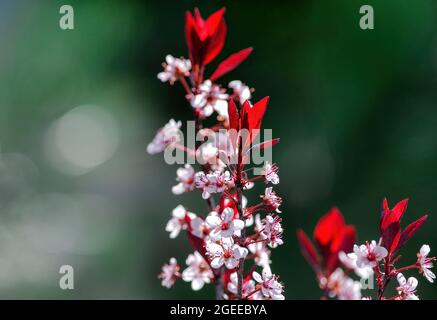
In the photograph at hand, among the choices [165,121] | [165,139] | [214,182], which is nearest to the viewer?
[214,182]

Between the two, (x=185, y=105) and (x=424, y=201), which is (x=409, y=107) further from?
(x=185, y=105)

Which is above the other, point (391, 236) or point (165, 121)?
point (165, 121)

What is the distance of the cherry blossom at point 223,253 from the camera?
47 cm

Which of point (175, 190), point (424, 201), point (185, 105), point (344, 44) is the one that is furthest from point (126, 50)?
point (175, 190)

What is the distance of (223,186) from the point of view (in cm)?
47

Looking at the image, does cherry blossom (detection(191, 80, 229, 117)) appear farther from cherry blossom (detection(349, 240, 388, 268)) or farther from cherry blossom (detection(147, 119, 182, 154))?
cherry blossom (detection(349, 240, 388, 268))

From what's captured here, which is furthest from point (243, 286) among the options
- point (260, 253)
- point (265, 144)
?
point (265, 144)

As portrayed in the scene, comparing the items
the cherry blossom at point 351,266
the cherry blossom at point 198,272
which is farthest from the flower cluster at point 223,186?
the cherry blossom at point 351,266

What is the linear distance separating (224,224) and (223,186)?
35 millimetres

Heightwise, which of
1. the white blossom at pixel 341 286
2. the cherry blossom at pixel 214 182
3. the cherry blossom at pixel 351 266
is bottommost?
the white blossom at pixel 341 286

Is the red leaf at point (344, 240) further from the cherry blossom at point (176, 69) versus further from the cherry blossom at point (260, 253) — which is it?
the cherry blossom at point (176, 69)

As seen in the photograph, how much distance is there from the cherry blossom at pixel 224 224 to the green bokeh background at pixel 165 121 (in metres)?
2.06

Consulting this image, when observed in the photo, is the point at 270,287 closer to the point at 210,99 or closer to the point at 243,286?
the point at 243,286

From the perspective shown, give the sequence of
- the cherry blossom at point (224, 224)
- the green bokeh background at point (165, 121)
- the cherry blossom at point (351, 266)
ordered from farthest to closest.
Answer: the green bokeh background at point (165, 121), the cherry blossom at point (351, 266), the cherry blossom at point (224, 224)
